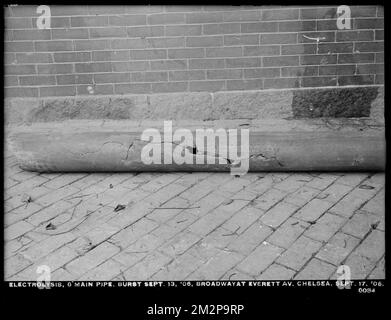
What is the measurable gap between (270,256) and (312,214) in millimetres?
558

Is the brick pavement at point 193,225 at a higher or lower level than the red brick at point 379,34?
lower

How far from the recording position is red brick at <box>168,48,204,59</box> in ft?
11.6

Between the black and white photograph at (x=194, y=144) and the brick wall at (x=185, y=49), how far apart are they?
0.04ft

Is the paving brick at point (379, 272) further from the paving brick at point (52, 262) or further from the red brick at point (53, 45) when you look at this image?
the red brick at point (53, 45)

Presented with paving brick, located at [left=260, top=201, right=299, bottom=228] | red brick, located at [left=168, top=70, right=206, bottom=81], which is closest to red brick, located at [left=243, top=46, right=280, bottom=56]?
red brick, located at [left=168, top=70, right=206, bottom=81]

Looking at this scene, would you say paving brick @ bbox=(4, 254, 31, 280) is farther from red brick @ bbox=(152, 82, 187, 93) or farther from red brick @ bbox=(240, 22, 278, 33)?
red brick @ bbox=(240, 22, 278, 33)

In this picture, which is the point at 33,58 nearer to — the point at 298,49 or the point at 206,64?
the point at 206,64

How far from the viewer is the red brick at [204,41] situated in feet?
11.5

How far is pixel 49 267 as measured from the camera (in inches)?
93.7

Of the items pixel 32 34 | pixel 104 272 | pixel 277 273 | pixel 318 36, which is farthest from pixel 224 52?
pixel 104 272

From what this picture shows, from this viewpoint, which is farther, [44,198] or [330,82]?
[330,82]

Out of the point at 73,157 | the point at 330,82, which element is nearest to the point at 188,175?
the point at 73,157

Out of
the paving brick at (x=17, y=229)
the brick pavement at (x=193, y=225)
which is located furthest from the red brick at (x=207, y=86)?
the paving brick at (x=17, y=229)
